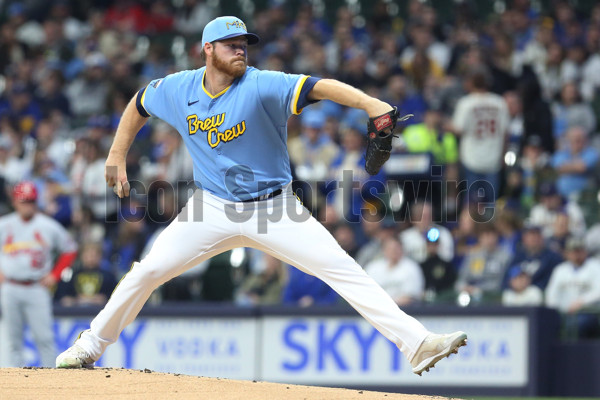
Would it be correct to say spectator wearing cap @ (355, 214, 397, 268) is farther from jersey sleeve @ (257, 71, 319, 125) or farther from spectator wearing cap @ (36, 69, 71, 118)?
spectator wearing cap @ (36, 69, 71, 118)

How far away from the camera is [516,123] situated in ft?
44.6

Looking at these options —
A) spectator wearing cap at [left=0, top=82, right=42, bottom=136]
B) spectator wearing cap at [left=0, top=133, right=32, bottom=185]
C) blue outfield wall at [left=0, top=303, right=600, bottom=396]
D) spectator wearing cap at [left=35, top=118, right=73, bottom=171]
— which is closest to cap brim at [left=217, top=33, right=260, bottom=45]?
blue outfield wall at [left=0, top=303, right=600, bottom=396]

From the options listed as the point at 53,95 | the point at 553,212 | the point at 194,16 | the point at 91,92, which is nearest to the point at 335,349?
the point at 553,212

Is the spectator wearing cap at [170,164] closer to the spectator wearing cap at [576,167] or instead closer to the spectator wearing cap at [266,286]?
the spectator wearing cap at [266,286]

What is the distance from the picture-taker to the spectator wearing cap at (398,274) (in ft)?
37.4

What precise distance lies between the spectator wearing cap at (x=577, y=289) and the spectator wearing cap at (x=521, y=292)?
144 mm

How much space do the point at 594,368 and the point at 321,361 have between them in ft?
9.71

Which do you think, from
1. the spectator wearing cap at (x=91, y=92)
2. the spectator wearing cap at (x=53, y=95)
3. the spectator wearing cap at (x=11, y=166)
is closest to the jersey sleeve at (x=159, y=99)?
the spectator wearing cap at (x=11, y=166)

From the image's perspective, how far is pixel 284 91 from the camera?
609cm

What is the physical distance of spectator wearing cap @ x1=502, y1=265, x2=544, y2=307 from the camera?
11.2 metres

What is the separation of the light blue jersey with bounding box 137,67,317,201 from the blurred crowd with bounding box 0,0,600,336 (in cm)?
530

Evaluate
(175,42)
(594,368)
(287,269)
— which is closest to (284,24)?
(175,42)

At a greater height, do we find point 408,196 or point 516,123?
point 516,123

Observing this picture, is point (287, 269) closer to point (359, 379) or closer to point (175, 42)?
point (359, 379)
